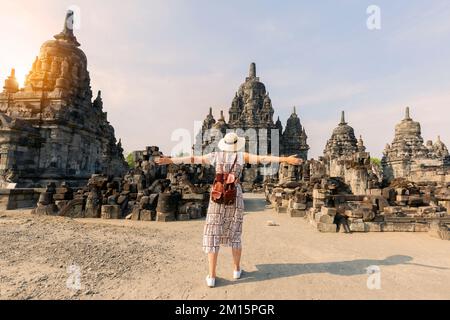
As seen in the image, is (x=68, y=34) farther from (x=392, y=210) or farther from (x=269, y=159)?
(x=392, y=210)

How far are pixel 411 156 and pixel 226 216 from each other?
32.1 meters

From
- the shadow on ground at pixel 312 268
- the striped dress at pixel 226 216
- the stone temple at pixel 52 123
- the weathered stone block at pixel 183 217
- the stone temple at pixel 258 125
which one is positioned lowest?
the shadow on ground at pixel 312 268

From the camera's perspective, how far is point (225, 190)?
2.83 meters

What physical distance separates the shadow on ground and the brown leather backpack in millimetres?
939

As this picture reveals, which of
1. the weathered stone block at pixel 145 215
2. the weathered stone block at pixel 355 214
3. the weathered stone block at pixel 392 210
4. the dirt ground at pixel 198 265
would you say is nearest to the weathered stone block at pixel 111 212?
the weathered stone block at pixel 145 215

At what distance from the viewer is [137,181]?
428 inches

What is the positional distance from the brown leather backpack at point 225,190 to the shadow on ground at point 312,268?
939mm

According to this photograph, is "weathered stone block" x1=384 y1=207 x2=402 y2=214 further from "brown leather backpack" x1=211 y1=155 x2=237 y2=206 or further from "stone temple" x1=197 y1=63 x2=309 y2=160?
"stone temple" x1=197 y1=63 x2=309 y2=160

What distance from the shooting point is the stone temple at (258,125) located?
4103 centimetres

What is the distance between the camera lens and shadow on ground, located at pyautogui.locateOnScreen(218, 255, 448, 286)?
3.05 metres

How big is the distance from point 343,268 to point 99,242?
4.08 metres

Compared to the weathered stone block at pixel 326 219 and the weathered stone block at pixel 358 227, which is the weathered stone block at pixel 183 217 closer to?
the weathered stone block at pixel 326 219
